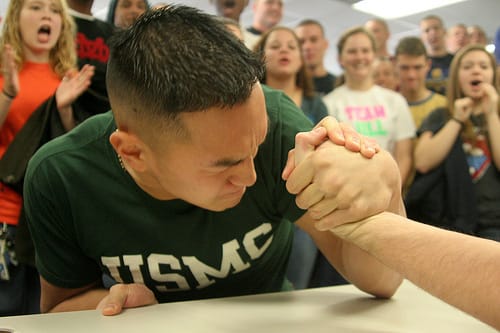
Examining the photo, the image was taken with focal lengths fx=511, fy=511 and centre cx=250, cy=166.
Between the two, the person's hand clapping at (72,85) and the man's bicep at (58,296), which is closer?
the man's bicep at (58,296)

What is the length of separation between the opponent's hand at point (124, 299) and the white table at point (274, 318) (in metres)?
0.01

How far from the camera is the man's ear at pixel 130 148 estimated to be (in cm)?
91

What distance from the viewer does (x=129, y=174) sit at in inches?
39.9

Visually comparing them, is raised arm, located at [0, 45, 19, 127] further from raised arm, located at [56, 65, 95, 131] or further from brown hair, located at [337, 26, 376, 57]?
brown hair, located at [337, 26, 376, 57]

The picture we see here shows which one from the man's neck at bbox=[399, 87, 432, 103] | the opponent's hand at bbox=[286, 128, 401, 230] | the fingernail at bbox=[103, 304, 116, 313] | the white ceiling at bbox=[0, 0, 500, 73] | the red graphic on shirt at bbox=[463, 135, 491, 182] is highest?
the white ceiling at bbox=[0, 0, 500, 73]

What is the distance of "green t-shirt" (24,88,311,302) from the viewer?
1008mm

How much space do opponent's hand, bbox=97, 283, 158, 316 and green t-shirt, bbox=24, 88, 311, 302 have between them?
79 millimetres

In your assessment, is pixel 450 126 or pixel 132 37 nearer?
pixel 132 37

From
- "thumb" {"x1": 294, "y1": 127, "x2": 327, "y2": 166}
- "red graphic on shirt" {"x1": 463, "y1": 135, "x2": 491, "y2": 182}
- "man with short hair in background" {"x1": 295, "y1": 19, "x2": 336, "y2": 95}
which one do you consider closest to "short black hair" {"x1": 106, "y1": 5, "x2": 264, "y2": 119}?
"thumb" {"x1": 294, "y1": 127, "x2": 327, "y2": 166}

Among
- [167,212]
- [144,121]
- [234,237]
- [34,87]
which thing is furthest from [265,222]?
[34,87]

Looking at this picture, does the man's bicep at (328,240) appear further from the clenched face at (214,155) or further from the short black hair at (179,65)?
the short black hair at (179,65)

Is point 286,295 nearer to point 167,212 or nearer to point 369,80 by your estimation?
point 167,212

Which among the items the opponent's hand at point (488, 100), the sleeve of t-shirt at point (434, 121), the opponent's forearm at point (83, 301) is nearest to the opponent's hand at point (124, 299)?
the opponent's forearm at point (83, 301)

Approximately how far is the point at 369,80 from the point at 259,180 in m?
1.59
